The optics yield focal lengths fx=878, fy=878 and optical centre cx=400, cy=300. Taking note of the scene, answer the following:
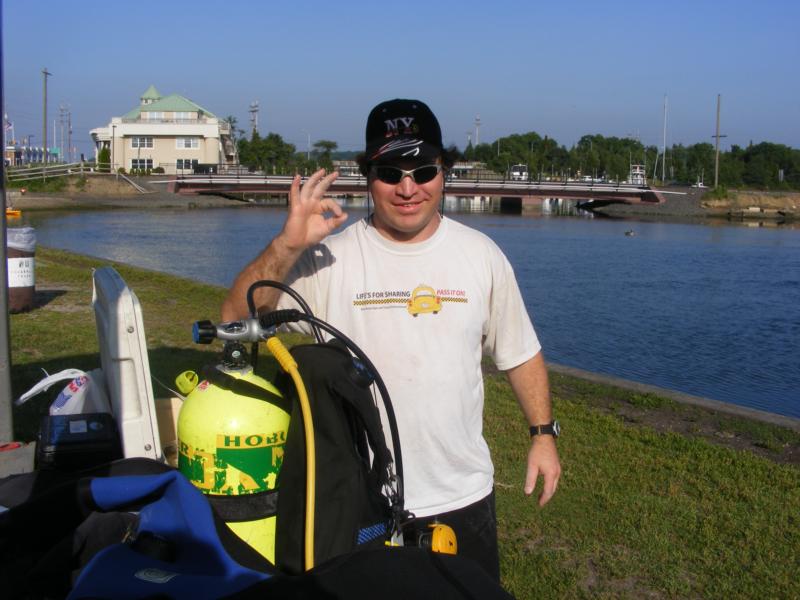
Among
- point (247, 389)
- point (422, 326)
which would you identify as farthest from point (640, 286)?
point (247, 389)

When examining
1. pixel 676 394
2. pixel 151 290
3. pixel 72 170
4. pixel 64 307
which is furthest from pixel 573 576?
pixel 72 170

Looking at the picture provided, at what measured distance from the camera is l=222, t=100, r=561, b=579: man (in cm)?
266

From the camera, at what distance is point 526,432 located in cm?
621

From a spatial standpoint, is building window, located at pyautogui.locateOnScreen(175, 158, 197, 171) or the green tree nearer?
the green tree

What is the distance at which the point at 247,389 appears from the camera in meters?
2.26

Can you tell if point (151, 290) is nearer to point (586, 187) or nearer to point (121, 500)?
point (121, 500)

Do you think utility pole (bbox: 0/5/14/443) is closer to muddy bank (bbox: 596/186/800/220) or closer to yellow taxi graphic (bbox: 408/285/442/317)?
yellow taxi graphic (bbox: 408/285/442/317)

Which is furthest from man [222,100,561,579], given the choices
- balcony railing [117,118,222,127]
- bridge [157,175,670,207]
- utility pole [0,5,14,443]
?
balcony railing [117,118,222,127]

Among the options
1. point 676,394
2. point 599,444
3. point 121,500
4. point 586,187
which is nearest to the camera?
point 121,500

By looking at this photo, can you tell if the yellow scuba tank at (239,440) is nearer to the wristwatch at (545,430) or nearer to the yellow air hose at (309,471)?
the yellow air hose at (309,471)

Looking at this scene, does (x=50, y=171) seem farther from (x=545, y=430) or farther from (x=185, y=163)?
(x=545, y=430)

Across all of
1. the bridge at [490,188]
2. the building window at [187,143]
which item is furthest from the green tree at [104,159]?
the bridge at [490,188]

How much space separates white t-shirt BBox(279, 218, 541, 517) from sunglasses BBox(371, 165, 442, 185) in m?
0.19

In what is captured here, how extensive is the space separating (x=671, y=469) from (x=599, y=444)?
1.97 ft
